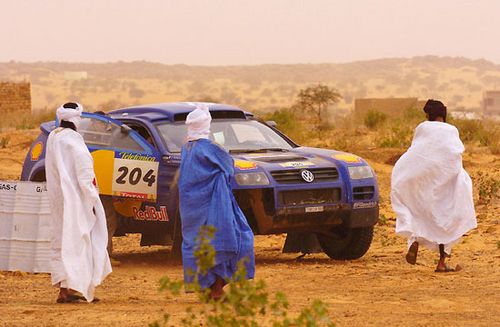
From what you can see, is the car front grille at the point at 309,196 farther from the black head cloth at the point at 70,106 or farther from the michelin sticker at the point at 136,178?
the black head cloth at the point at 70,106

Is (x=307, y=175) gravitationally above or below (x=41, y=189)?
above

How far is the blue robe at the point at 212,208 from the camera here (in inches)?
411

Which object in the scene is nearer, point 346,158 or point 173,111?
point 346,158

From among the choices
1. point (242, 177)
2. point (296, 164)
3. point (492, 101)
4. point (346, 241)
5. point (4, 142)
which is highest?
point (296, 164)

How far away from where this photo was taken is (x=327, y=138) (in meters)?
34.0

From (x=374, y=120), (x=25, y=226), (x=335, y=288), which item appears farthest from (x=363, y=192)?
(x=374, y=120)

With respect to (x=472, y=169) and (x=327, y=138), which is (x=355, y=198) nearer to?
(x=472, y=169)

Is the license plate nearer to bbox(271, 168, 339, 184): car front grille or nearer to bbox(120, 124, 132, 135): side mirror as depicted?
bbox(271, 168, 339, 184): car front grille

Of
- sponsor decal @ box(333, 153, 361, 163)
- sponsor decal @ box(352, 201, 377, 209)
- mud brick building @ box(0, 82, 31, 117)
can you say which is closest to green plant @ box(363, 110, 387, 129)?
mud brick building @ box(0, 82, 31, 117)

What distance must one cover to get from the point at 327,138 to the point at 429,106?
2092 centimetres

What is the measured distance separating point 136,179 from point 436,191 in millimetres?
2984

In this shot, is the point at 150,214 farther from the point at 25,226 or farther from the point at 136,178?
the point at 25,226

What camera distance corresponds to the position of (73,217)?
10.5m

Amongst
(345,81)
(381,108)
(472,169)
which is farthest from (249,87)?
(472,169)
